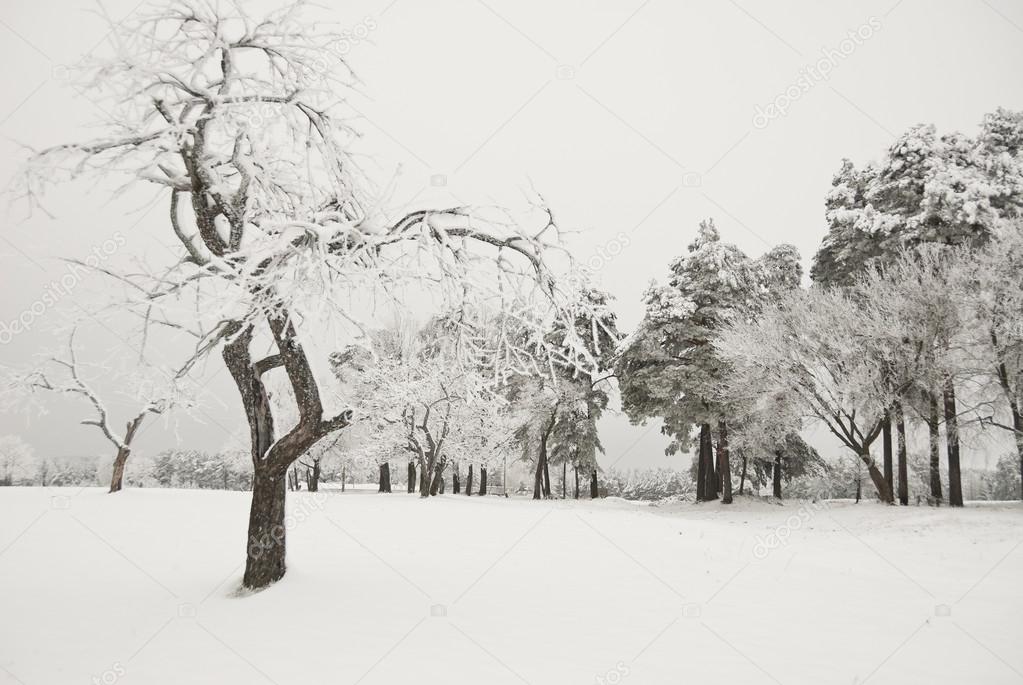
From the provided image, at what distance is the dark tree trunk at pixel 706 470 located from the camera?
1053 inches

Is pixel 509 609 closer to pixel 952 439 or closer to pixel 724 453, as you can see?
pixel 952 439

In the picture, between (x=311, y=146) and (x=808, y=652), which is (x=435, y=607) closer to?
(x=808, y=652)

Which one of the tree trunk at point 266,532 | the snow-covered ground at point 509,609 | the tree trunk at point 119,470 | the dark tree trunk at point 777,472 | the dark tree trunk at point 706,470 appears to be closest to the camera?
the snow-covered ground at point 509,609

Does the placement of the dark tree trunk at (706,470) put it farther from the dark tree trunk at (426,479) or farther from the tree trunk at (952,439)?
the dark tree trunk at (426,479)

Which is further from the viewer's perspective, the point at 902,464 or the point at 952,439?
the point at 902,464

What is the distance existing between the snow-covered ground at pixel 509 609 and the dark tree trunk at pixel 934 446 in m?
7.03

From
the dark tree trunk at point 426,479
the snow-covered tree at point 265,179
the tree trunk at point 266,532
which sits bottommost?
the dark tree trunk at point 426,479

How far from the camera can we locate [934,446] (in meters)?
19.3

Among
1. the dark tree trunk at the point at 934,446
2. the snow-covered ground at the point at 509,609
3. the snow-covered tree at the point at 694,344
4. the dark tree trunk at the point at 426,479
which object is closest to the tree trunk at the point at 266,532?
the snow-covered ground at the point at 509,609

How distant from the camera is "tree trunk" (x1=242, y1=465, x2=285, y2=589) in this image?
702cm

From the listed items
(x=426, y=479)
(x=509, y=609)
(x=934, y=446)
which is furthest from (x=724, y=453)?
(x=509, y=609)

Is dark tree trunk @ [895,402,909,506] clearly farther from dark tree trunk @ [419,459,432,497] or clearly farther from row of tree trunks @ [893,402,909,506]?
dark tree trunk @ [419,459,432,497]

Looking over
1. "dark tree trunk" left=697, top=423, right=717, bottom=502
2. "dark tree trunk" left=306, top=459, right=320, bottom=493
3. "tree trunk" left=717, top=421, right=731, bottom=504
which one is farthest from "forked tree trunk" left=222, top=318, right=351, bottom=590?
"dark tree trunk" left=306, top=459, right=320, bottom=493

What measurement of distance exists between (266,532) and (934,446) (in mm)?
22462
